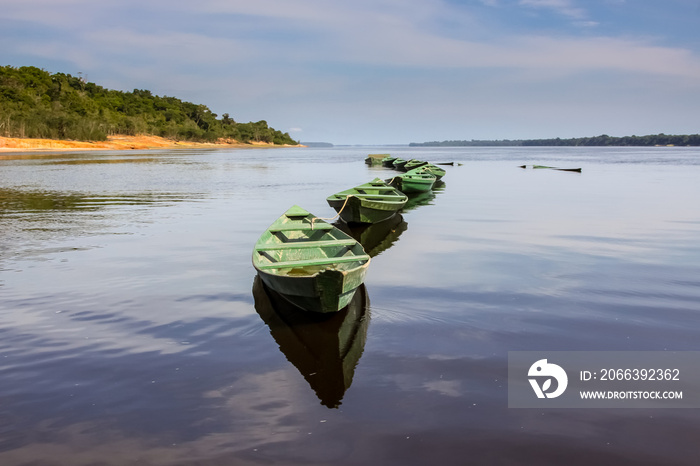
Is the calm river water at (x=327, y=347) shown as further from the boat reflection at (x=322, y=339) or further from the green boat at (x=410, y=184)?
the green boat at (x=410, y=184)

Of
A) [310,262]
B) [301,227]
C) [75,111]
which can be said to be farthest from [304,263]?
[75,111]

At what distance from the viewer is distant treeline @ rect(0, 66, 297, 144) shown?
4178 inches

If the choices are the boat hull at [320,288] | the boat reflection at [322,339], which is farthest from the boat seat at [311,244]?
the boat hull at [320,288]

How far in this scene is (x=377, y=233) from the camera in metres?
19.5

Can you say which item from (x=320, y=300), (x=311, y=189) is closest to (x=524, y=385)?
(x=320, y=300)

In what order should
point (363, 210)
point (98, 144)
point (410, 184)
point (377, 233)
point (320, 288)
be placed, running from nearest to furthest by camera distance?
1. point (320, 288)
2. point (377, 233)
3. point (363, 210)
4. point (410, 184)
5. point (98, 144)

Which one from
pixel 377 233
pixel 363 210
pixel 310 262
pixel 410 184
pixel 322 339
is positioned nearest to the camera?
pixel 322 339

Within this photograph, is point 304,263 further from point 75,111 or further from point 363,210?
point 75,111

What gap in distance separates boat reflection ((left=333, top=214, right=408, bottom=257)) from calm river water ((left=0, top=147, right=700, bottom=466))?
1.47ft

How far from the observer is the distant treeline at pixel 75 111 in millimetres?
106125

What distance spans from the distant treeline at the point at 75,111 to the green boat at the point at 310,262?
106 m

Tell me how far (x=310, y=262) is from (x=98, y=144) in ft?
411

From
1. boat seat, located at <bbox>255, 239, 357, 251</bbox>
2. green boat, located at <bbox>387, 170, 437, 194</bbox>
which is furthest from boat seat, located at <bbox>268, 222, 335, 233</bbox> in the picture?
green boat, located at <bbox>387, 170, 437, 194</bbox>

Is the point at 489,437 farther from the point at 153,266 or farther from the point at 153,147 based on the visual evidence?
the point at 153,147
